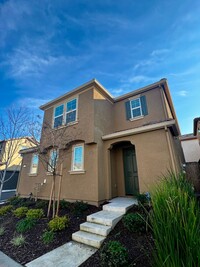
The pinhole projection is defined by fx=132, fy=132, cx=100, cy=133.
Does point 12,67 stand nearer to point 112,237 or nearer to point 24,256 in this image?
point 24,256

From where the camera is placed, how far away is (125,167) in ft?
27.2

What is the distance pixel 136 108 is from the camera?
9586 mm

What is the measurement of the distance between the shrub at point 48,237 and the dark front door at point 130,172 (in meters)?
4.75

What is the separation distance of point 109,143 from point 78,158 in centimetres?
212

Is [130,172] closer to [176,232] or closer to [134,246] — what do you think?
[134,246]

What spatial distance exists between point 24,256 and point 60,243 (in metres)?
0.97

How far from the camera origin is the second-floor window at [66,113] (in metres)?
9.07

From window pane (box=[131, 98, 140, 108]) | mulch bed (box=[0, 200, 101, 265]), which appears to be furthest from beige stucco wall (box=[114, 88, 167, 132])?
mulch bed (box=[0, 200, 101, 265])

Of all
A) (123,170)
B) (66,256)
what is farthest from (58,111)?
(66,256)

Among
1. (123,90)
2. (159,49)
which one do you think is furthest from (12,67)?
(159,49)

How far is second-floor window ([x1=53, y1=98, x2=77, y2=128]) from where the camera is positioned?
29.8ft

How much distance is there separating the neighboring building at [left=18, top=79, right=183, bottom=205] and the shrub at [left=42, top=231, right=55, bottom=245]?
2.62 meters

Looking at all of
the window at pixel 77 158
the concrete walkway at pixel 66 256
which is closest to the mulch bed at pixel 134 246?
the concrete walkway at pixel 66 256

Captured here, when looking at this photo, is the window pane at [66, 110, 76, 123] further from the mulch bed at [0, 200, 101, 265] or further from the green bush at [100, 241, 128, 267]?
the green bush at [100, 241, 128, 267]
